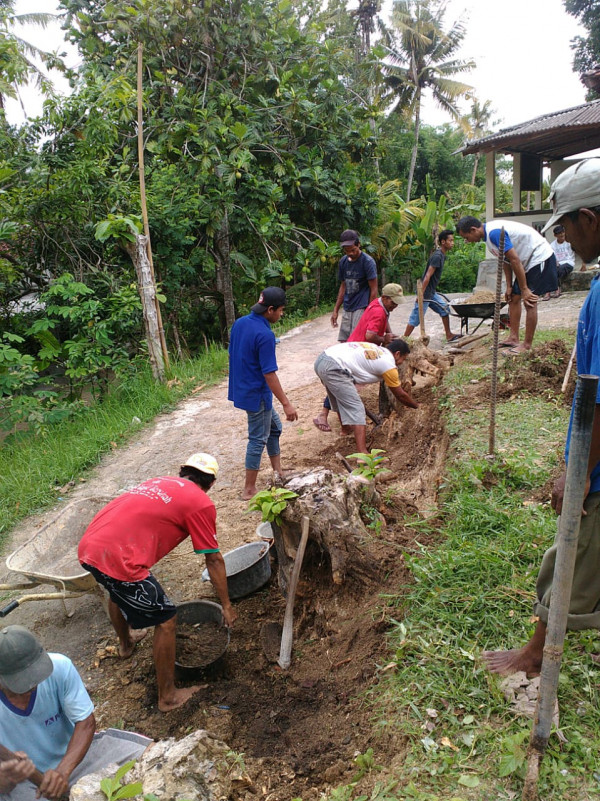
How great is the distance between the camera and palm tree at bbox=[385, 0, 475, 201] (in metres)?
24.0

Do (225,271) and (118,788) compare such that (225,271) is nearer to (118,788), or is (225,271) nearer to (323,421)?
(323,421)

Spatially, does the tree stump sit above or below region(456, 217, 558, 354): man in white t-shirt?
below

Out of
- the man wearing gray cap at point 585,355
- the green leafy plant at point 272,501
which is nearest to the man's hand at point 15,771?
the green leafy plant at point 272,501

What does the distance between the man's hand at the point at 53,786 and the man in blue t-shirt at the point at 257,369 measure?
2822 mm

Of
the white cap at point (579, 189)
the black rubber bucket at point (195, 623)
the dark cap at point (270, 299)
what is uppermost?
the white cap at point (579, 189)

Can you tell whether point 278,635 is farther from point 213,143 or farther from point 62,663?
point 213,143

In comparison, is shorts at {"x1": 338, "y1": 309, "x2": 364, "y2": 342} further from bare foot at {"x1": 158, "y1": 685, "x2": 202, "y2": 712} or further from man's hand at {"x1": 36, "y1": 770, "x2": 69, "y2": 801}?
man's hand at {"x1": 36, "y1": 770, "x2": 69, "y2": 801}

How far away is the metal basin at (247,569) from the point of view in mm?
4012

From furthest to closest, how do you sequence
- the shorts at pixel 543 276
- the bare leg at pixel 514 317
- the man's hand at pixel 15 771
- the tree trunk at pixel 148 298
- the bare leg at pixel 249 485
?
the tree trunk at pixel 148 298 < the bare leg at pixel 514 317 < the shorts at pixel 543 276 < the bare leg at pixel 249 485 < the man's hand at pixel 15 771

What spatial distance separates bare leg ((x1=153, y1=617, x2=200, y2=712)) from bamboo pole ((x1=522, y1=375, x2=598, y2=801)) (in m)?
1.98

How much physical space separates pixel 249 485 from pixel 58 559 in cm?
187

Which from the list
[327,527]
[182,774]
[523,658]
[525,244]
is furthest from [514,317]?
[182,774]

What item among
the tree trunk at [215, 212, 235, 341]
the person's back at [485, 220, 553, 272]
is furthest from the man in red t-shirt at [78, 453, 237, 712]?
the tree trunk at [215, 212, 235, 341]

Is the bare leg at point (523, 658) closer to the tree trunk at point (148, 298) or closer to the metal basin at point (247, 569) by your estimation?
the metal basin at point (247, 569)
